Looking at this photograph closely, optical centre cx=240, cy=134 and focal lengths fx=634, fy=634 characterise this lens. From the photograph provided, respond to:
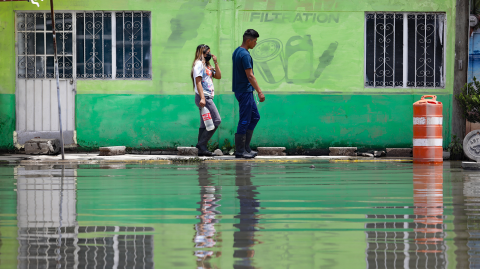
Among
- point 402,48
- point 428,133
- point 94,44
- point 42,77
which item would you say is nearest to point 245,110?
point 428,133

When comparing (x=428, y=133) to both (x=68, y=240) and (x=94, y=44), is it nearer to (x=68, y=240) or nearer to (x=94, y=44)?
(x=94, y=44)

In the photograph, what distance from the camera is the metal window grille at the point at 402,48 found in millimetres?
14484

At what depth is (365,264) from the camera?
11.0ft

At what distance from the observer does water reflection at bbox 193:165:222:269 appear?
11.7ft

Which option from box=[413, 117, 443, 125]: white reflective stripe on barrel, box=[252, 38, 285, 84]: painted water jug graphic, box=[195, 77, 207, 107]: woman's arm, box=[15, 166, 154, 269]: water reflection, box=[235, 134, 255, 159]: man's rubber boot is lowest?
box=[15, 166, 154, 269]: water reflection

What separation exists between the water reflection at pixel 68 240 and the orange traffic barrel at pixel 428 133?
7355 millimetres

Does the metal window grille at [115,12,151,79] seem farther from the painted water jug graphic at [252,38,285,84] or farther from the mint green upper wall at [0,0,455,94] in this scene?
the painted water jug graphic at [252,38,285,84]

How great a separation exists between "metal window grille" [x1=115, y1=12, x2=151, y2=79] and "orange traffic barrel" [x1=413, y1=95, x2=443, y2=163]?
608cm

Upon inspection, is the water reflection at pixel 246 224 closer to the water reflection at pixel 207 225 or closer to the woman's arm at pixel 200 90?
the water reflection at pixel 207 225

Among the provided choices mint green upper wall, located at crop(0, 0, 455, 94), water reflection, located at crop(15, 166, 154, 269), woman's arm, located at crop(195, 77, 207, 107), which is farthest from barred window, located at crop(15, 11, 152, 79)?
water reflection, located at crop(15, 166, 154, 269)

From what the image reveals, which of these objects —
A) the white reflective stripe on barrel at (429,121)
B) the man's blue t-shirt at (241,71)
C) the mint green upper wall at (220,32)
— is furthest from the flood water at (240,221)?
the mint green upper wall at (220,32)

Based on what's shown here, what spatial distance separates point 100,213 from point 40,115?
31.3 ft

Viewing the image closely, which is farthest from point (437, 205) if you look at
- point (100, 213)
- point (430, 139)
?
point (430, 139)

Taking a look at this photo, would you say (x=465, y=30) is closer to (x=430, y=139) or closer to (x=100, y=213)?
(x=430, y=139)
